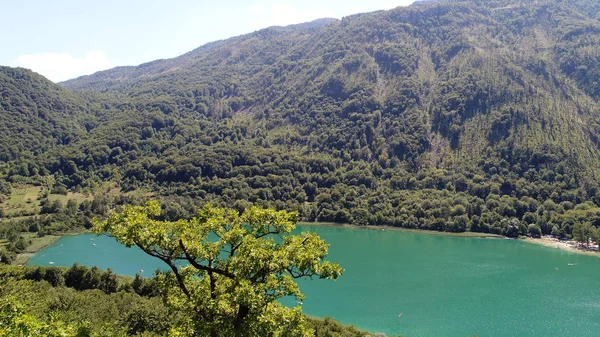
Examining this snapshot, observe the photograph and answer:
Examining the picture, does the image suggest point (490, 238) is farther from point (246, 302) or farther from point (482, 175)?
point (246, 302)

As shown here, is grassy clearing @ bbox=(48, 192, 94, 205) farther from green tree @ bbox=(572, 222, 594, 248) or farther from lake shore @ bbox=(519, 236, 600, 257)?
green tree @ bbox=(572, 222, 594, 248)

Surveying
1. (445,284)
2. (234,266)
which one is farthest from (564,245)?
(234,266)

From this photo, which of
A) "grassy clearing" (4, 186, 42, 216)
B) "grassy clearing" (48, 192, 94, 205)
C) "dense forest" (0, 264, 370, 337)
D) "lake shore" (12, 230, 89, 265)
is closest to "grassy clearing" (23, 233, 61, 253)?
"lake shore" (12, 230, 89, 265)

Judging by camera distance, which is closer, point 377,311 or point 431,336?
point 431,336

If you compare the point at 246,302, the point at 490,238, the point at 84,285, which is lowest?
the point at 490,238

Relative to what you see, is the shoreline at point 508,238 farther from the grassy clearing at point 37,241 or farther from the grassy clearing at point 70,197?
the grassy clearing at point 70,197

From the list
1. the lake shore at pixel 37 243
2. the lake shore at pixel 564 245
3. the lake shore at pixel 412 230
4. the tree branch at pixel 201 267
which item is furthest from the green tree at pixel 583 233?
the lake shore at pixel 37 243

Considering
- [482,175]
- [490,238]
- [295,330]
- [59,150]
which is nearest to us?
[295,330]

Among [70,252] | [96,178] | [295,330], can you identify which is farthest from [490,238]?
[96,178]
